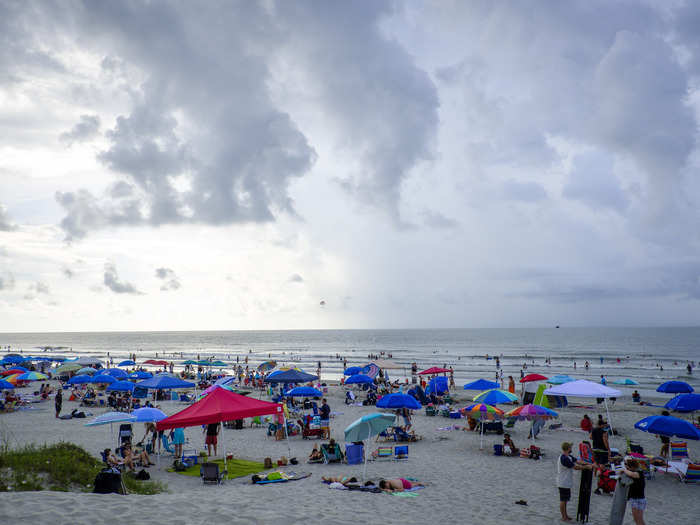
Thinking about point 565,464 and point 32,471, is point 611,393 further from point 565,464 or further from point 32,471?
point 32,471

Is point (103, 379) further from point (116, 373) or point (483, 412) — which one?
point (483, 412)

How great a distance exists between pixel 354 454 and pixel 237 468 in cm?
331

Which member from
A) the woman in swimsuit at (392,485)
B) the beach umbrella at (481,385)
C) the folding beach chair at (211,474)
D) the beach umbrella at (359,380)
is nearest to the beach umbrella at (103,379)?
the beach umbrella at (359,380)

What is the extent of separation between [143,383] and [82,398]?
31.6ft

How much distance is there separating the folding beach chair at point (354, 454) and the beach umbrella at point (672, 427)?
7334 millimetres

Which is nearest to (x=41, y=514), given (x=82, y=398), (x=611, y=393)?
(x=611, y=393)

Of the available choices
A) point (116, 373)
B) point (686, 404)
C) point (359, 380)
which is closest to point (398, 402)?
point (686, 404)

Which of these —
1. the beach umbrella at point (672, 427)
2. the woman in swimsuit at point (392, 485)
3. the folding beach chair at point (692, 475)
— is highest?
the beach umbrella at point (672, 427)

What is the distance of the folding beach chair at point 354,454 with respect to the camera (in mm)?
13203

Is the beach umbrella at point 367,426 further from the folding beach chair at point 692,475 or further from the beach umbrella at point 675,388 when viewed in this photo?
the beach umbrella at point 675,388

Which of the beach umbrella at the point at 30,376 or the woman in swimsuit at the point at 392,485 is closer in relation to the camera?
the woman in swimsuit at the point at 392,485

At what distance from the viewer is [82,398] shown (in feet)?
90.2

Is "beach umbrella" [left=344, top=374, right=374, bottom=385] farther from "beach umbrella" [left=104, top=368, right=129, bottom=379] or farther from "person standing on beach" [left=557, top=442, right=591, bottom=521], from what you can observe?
"person standing on beach" [left=557, top=442, right=591, bottom=521]

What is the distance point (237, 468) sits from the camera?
12.3m
